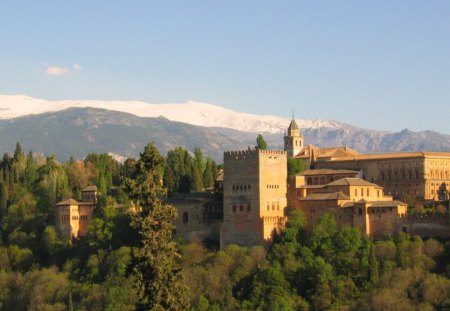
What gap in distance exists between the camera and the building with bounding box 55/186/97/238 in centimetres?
8056

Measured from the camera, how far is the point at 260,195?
2781 inches

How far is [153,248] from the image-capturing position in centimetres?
3127

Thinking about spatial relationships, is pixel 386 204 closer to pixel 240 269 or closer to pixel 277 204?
pixel 277 204

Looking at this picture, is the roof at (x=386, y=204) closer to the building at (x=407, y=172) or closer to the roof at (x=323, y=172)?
the roof at (x=323, y=172)

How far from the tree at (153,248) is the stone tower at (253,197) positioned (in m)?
38.9

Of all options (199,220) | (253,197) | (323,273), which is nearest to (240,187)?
(253,197)

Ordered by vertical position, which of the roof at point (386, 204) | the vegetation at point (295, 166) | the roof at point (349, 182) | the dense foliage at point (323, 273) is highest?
the vegetation at point (295, 166)

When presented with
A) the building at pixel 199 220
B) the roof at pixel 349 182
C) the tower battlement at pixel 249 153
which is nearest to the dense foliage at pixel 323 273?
the building at pixel 199 220

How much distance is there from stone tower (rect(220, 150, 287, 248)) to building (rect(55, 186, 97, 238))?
13966 mm

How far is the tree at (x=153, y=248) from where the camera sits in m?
31.1

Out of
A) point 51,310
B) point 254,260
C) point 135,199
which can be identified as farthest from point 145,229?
point 51,310

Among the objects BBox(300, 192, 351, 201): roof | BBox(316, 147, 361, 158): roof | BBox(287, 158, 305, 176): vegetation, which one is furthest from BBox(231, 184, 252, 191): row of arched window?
BBox(316, 147, 361, 158): roof

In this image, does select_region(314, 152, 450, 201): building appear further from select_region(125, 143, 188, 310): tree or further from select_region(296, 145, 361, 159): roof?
select_region(125, 143, 188, 310): tree

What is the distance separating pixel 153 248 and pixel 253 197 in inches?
1568
